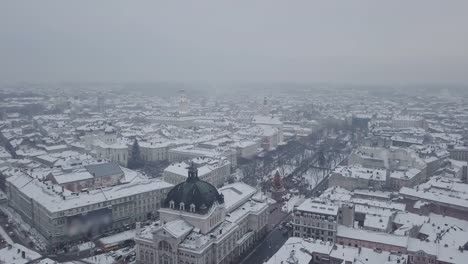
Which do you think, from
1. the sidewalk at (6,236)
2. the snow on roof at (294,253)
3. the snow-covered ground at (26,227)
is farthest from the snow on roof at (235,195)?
the sidewalk at (6,236)

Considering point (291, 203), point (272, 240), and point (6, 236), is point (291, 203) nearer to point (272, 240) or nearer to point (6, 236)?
point (272, 240)

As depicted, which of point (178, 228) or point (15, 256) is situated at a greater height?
point (178, 228)

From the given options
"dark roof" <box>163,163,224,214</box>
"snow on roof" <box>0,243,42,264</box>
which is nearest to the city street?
"dark roof" <box>163,163,224,214</box>

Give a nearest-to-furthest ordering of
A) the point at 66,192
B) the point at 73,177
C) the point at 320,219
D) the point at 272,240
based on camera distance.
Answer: the point at 320,219
the point at 272,240
the point at 66,192
the point at 73,177

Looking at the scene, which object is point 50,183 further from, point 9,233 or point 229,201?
point 229,201

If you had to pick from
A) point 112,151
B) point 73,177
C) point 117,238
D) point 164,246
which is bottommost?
point 117,238

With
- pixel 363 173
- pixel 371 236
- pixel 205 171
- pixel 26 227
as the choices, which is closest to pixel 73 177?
pixel 26 227

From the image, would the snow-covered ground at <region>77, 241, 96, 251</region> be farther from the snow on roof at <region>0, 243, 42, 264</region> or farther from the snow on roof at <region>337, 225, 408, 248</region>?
the snow on roof at <region>337, 225, 408, 248</region>
